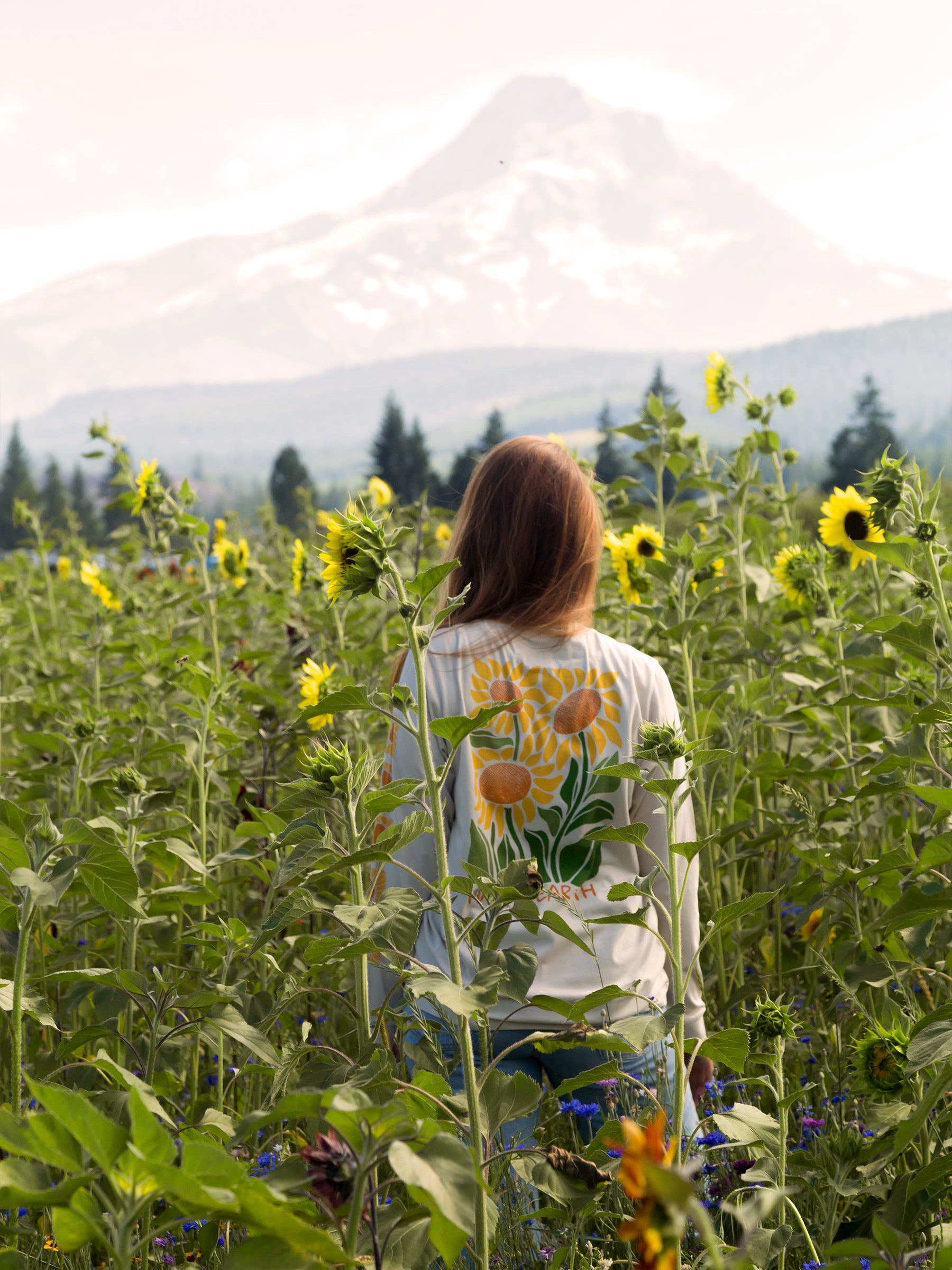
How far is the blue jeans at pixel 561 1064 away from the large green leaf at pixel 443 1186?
0.97m

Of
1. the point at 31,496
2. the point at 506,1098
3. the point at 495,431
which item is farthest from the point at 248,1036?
the point at 31,496

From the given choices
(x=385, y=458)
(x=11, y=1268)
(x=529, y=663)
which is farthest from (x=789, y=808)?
(x=385, y=458)

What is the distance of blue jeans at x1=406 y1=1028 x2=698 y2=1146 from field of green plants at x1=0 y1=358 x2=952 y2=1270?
4 centimetres

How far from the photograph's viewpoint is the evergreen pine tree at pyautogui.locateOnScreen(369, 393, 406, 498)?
5897 cm

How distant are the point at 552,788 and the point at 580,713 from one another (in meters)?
0.16

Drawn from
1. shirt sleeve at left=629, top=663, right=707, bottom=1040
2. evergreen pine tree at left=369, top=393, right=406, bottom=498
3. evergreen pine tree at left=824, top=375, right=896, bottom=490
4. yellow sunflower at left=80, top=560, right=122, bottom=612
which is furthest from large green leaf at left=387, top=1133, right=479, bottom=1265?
evergreen pine tree at left=369, top=393, right=406, bottom=498

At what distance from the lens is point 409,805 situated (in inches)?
79.8

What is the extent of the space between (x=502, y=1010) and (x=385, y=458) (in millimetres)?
59017

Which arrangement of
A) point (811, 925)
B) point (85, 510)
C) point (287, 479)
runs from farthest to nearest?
point (85, 510) → point (287, 479) → point (811, 925)

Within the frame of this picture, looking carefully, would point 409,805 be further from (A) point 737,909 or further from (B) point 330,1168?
(B) point 330,1168

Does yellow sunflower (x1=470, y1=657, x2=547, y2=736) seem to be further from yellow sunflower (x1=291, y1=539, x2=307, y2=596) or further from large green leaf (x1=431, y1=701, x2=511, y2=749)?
yellow sunflower (x1=291, y1=539, x2=307, y2=596)

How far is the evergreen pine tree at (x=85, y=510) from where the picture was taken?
54.1m

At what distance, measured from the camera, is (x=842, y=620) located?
8.84 feet

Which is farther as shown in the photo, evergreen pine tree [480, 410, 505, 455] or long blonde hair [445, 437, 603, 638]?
evergreen pine tree [480, 410, 505, 455]
